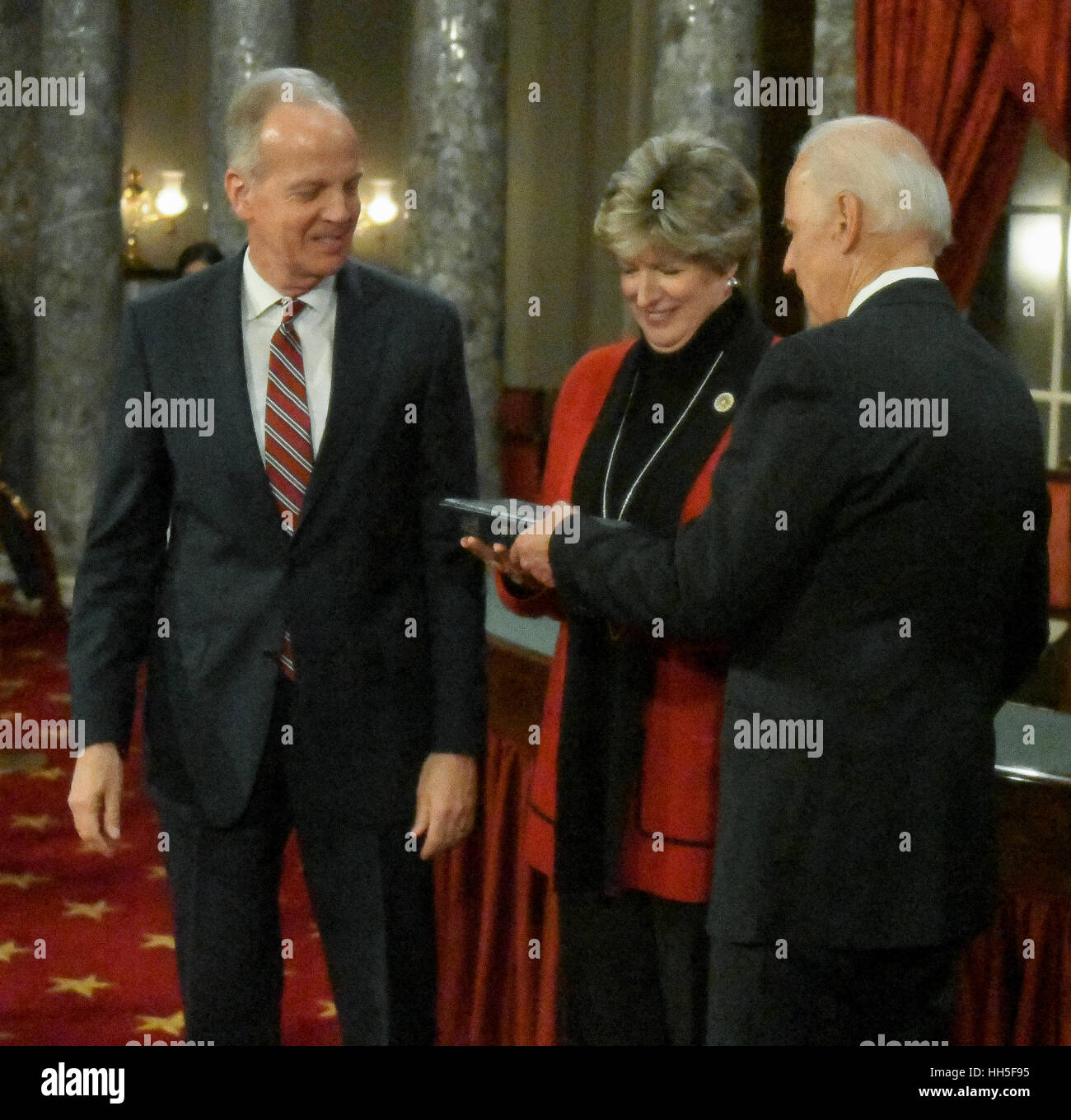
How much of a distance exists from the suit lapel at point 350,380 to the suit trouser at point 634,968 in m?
0.59

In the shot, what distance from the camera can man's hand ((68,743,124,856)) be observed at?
1862 millimetres

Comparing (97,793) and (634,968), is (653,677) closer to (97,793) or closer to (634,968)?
(634,968)

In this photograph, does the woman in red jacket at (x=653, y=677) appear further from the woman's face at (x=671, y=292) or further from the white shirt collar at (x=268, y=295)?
the white shirt collar at (x=268, y=295)

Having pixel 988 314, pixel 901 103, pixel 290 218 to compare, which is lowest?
pixel 290 218

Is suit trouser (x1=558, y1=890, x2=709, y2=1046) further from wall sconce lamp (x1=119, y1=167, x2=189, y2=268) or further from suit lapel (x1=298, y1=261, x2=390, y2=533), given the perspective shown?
wall sconce lamp (x1=119, y1=167, x2=189, y2=268)

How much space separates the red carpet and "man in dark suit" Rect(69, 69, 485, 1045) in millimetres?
1284

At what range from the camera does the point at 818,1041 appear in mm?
1604

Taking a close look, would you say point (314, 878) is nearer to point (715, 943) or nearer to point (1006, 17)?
point (715, 943)

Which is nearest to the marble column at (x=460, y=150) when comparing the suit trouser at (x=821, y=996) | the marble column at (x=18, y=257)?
the marble column at (x=18, y=257)

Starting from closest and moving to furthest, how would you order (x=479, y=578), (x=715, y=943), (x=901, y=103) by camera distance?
(x=715, y=943) < (x=479, y=578) < (x=901, y=103)

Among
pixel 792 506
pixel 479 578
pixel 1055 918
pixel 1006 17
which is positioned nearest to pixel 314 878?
pixel 479 578

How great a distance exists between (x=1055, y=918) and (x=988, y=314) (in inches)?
136

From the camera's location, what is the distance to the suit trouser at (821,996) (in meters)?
1.61

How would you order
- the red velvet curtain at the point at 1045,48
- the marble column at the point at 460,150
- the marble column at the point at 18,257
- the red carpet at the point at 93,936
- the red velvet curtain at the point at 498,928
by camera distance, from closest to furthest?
1. the red velvet curtain at the point at 498,928
2. the red carpet at the point at 93,936
3. the red velvet curtain at the point at 1045,48
4. the marble column at the point at 460,150
5. the marble column at the point at 18,257
